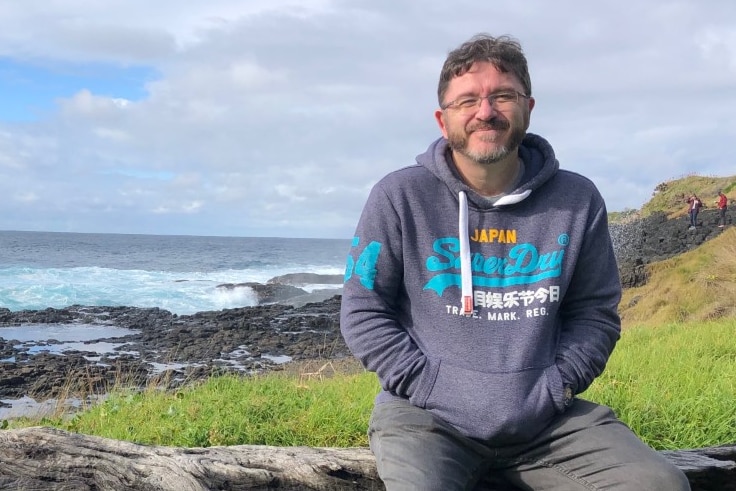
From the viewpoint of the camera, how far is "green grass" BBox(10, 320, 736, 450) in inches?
168

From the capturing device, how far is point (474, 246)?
2777mm

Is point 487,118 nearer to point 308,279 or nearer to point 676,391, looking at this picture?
point 676,391

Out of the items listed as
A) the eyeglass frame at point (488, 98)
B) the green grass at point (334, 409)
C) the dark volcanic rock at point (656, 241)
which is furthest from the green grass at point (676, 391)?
the dark volcanic rock at point (656, 241)

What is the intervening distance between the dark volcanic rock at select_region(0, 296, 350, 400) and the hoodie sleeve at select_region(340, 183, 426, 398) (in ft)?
26.6

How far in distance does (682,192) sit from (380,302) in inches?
1974

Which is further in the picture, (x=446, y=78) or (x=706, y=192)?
(x=706, y=192)

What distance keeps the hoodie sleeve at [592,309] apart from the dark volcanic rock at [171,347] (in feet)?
27.6

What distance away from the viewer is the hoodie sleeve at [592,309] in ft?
8.80

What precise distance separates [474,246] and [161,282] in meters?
39.7

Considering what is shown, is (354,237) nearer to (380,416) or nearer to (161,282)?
(380,416)

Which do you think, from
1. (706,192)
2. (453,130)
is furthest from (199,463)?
(706,192)

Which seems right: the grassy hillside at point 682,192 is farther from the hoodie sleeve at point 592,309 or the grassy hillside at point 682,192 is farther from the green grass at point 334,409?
the hoodie sleeve at point 592,309

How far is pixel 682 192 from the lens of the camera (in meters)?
47.6

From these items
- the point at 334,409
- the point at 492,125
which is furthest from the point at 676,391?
the point at 492,125
